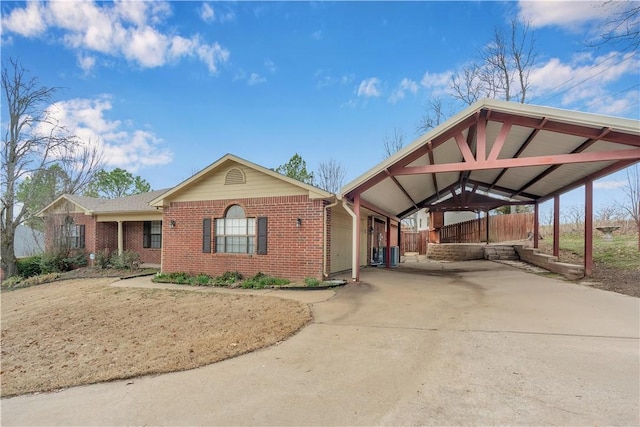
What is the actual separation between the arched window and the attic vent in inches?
32.6

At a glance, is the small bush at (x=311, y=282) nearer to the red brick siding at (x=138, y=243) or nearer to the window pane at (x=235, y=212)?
the window pane at (x=235, y=212)

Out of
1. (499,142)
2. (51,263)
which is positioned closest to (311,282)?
(499,142)

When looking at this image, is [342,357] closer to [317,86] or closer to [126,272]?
[126,272]

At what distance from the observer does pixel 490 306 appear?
7047 millimetres

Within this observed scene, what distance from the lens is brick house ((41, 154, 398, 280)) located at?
1022cm

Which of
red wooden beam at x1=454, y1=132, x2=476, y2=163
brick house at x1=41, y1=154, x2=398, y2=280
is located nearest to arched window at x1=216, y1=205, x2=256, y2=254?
brick house at x1=41, y1=154, x2=398, y2=280

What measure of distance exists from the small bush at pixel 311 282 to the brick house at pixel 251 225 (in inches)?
11.6

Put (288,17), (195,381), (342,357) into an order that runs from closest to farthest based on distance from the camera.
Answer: (195,381), (342,357), (288,17)

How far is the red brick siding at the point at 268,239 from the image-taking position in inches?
401

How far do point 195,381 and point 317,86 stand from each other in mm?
18360

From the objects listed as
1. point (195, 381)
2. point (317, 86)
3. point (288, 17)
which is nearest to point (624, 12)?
point (288, 17)

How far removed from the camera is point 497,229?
21281mm

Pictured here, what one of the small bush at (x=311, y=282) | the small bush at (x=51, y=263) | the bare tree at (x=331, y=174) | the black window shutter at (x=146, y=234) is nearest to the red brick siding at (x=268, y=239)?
the small bush at (x=311, y=282)

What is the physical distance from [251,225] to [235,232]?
0.70 metres
